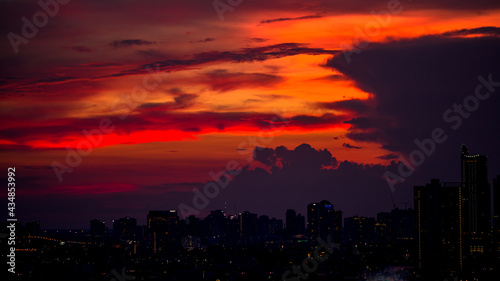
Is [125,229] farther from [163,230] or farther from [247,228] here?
[247,228]

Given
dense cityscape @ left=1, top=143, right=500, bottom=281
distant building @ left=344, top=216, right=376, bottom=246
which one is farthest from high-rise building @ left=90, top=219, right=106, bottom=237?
distant building @ left=344, top=216, right=376, bottom=246

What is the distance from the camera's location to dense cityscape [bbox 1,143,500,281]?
8094 cm

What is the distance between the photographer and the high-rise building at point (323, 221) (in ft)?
518

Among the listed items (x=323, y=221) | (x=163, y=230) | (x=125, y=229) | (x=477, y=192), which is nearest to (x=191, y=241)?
(x=125, y=229)

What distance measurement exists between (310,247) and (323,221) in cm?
1530

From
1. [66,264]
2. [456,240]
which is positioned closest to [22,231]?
[66,264]

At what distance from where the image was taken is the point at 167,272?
90.8 m

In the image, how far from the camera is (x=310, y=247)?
146 meters

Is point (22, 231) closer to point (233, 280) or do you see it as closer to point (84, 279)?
point (84, 279)

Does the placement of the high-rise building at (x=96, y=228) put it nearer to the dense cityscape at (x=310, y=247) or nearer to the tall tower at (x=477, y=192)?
the dense cityscape at (x=310, y=247)

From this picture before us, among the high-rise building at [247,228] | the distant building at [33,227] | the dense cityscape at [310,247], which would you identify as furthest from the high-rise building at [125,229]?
the distant building at [33,227]

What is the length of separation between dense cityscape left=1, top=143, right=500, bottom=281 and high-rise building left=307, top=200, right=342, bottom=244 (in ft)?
0.70

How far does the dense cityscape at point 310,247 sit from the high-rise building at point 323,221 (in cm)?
21

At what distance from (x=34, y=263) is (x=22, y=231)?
13.3 metres
